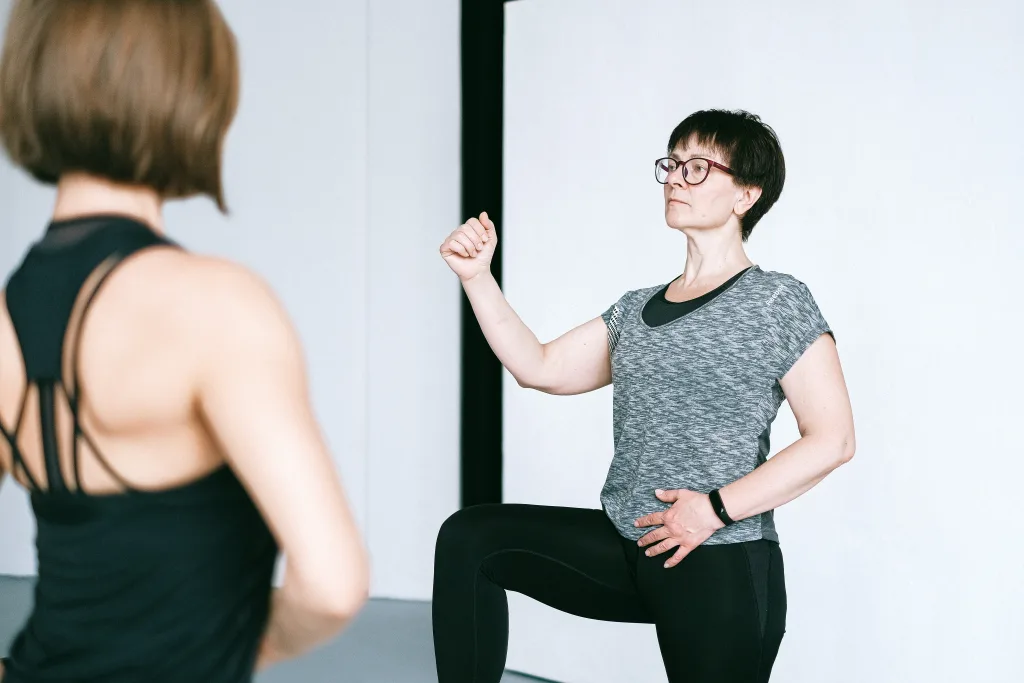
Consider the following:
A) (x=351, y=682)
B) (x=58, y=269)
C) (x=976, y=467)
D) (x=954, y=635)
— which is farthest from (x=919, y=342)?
(x=58, y=269)

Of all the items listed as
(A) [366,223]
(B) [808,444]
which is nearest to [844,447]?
(B) [808,444]

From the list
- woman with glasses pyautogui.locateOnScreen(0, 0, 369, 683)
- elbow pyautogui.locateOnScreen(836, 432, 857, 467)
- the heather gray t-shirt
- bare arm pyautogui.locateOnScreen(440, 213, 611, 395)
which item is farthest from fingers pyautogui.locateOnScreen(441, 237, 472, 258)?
woman with glasses pyautogui.locateOnScreen(0, 0, 369, 683)

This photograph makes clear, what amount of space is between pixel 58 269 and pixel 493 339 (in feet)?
3.95

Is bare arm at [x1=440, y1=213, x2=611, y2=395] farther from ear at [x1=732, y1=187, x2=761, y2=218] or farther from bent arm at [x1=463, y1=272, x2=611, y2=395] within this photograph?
ear at [x1=732, y1=187, x2=761, y2=218]

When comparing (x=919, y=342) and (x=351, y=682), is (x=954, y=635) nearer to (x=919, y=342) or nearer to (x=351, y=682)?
(x=919, y=342)

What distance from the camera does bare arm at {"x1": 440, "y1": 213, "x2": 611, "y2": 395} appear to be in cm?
182

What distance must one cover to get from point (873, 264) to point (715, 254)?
2.82ft

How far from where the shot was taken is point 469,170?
3.38 m

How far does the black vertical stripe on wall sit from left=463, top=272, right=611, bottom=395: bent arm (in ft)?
4.24

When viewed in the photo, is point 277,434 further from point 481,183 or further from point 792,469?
point 481,183

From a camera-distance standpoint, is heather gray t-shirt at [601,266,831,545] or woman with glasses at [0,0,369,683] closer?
woman with glasses at [0,0,369,683]

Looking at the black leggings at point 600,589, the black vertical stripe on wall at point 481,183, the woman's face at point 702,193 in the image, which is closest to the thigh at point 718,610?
the black leggings at point 600,589

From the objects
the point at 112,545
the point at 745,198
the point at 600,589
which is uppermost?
the point at 745,198

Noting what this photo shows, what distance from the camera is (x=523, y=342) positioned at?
1.93 metres
